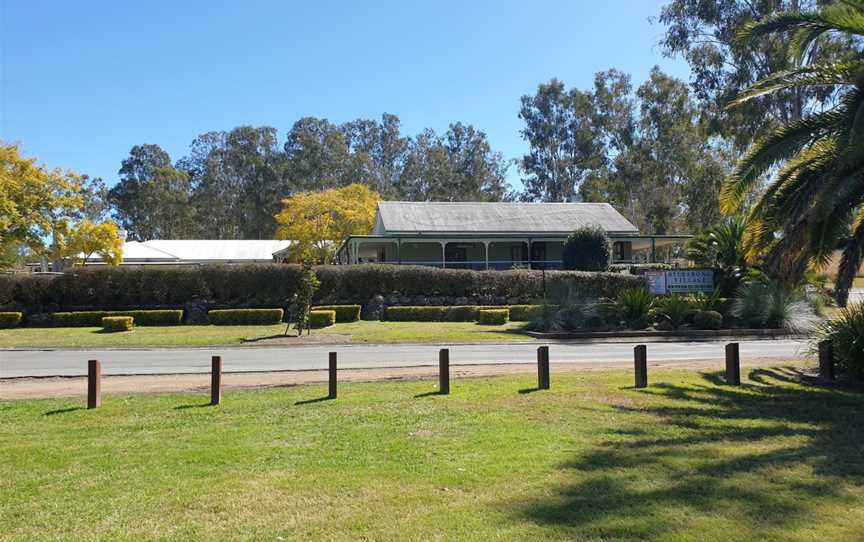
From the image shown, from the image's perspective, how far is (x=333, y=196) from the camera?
50969mm

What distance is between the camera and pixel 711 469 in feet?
18.8

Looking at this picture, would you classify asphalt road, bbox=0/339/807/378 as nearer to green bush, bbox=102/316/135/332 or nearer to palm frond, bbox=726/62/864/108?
green bush, bbox=102/316/135/332

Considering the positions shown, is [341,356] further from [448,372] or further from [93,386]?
[93,386]

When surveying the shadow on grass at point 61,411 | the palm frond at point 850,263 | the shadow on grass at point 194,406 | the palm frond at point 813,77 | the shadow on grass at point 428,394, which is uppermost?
the palm frond at point 813,77

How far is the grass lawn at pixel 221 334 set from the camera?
20.8 metres

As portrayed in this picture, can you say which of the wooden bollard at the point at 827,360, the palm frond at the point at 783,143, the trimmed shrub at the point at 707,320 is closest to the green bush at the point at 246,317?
the trimmed shrub at the point at 707,320

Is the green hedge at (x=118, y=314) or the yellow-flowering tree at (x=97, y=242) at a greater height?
the yellow-flowering tree at (x=97, y=242)

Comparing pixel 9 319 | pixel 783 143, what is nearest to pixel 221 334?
pixel 9 319

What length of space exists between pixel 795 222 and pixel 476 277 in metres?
19.7

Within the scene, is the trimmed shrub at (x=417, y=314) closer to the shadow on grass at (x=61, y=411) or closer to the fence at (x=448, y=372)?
the fence at (x=448, y=372)

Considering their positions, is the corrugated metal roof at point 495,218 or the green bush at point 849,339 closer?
the green bush at point 849,339

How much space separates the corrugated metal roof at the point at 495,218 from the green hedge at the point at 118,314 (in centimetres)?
1495

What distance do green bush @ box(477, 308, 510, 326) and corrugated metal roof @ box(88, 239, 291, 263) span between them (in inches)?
1289

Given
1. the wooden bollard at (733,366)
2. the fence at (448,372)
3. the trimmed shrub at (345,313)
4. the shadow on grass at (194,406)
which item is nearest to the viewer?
the shadow on grass at (194,406)
